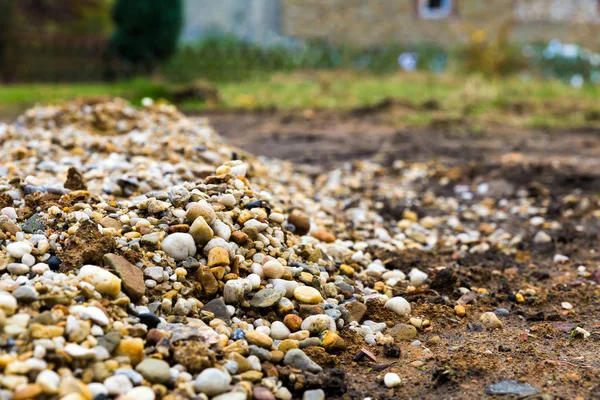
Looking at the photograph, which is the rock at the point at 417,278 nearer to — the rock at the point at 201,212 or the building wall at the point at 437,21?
the rock at the point at 201,212

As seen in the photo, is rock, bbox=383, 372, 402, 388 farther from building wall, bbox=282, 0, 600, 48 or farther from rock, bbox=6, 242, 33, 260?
building wall, bbox=282, 0, 600, 48

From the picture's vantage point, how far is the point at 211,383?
213 cm

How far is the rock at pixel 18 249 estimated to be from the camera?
2.52 meters

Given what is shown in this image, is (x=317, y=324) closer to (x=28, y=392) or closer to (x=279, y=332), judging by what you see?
(x=279, y=332)

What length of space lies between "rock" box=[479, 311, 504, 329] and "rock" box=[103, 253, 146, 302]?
1.42 m

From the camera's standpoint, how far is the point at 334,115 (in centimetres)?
865

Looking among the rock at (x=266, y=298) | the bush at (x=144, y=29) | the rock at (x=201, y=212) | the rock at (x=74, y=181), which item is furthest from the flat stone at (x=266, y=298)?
the bush at (x=144, y=29)

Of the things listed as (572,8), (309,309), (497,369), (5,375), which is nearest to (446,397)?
(497,369)

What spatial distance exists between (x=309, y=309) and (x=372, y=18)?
47.5 feet

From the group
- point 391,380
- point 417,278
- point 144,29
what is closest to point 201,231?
point 391,380

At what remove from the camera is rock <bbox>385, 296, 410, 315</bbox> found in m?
2.96

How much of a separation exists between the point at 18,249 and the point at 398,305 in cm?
155

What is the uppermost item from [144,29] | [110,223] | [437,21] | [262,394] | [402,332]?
[144,29]

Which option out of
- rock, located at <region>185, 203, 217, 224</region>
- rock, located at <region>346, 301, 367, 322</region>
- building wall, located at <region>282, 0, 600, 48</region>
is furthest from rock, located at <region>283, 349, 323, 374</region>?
building wall, located at <region>282, 0, 600, 48</region>
